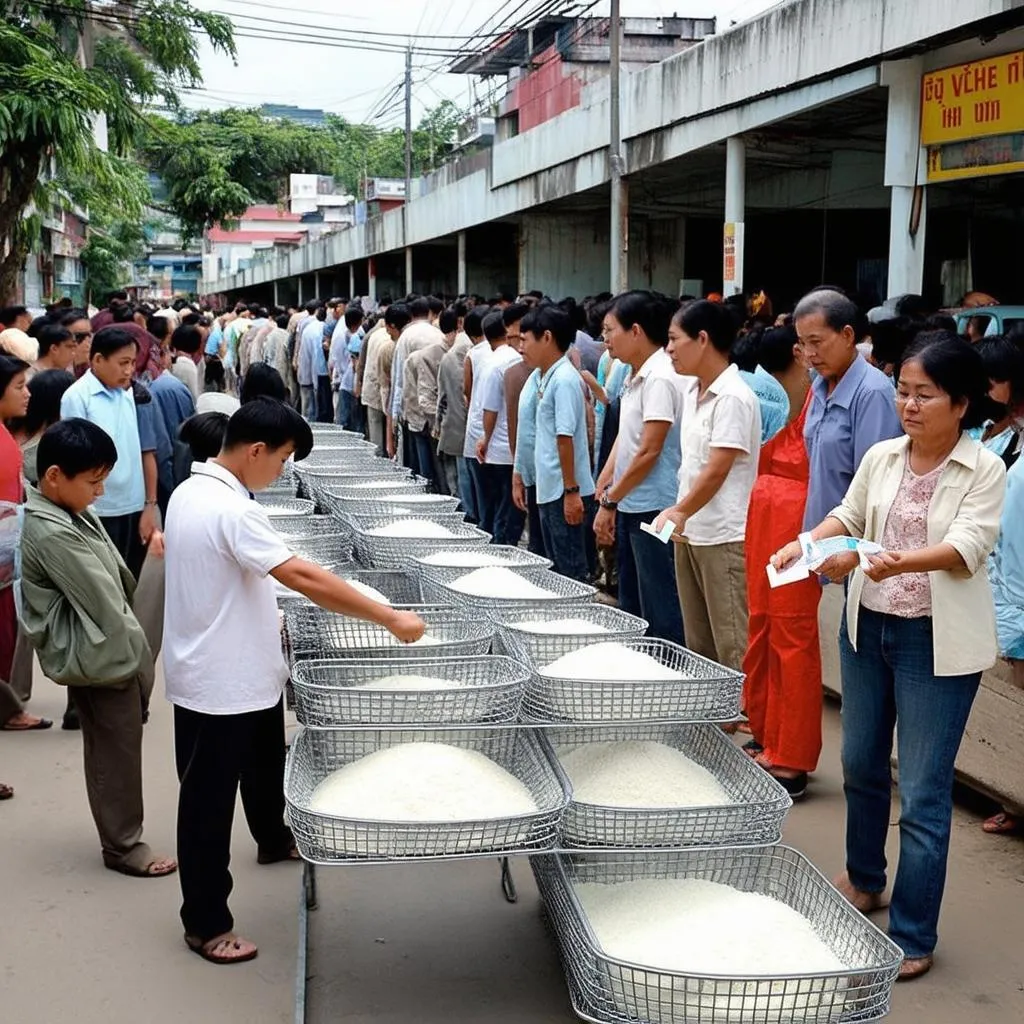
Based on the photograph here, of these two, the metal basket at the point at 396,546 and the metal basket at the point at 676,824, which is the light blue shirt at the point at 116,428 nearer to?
the metal basket at the point at 396,546

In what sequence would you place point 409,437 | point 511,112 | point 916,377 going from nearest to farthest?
point 916,377 < point 409,437 < point 511,112

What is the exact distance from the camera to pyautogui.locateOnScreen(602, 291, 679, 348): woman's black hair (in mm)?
5328

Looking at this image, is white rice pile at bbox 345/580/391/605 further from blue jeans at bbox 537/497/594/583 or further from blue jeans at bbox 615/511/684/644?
blue jeans at bbox 537/497/594/583

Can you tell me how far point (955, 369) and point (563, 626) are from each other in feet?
4.43

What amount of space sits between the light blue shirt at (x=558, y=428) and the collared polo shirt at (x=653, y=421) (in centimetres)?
59

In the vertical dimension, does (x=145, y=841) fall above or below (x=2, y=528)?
below

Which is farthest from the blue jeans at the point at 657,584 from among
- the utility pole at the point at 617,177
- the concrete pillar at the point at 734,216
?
the utility pole at the point at 617,177

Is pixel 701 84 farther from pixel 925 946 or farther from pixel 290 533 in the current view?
pixel 925 946

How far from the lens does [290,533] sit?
524 cm

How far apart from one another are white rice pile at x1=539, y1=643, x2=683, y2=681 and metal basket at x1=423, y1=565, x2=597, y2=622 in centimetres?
51

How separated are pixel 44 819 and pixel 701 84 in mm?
9315

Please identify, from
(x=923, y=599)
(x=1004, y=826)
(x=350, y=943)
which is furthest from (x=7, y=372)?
(x=1004, y=826)

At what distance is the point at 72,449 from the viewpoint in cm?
377


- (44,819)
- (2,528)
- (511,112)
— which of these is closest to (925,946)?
(44,819)
